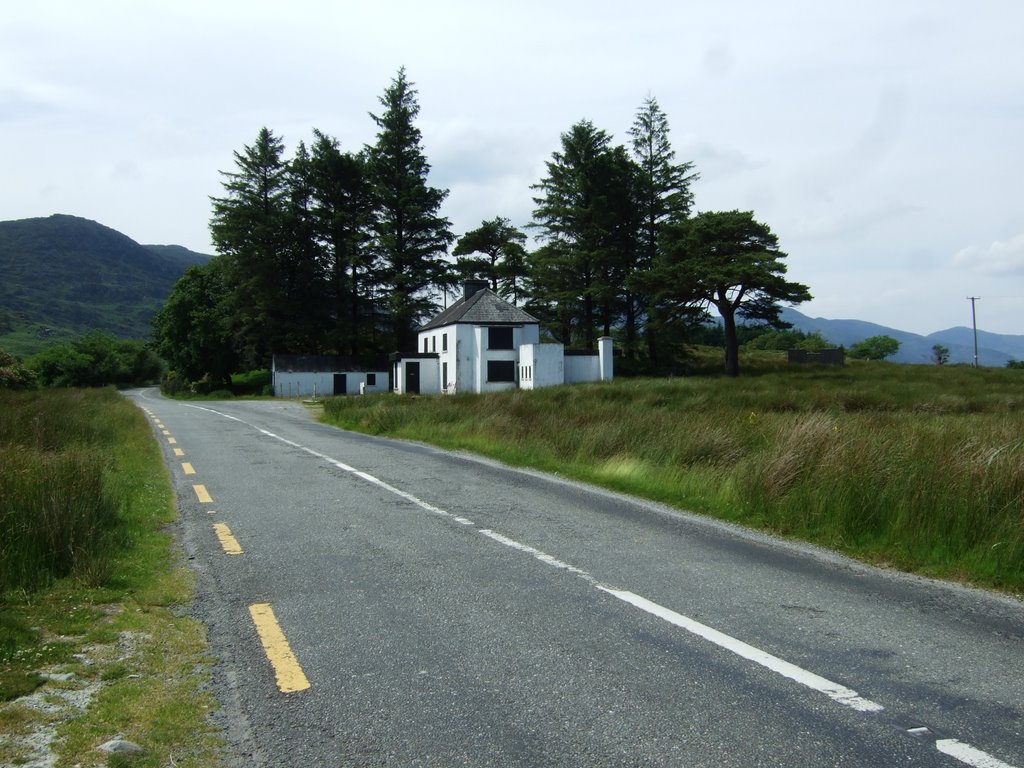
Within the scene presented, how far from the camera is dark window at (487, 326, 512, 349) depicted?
53000 mm

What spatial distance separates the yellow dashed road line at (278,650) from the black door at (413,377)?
51.1 m

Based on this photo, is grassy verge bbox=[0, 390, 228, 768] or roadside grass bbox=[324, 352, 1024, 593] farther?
roadside grass bbox=[324, 352, 1024, 593]

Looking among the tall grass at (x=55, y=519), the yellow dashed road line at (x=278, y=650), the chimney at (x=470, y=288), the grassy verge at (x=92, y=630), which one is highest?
the chimney at (x=470, y=288)

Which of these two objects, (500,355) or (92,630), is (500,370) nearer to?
(500,355)

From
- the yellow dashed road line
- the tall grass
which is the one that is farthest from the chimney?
the yellow dashed road line

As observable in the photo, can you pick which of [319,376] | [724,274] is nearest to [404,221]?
[319,376]

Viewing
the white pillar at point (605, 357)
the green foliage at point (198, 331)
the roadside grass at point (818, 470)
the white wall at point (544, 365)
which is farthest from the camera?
the green foliage at point (198, 331)

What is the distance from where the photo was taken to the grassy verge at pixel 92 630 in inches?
134

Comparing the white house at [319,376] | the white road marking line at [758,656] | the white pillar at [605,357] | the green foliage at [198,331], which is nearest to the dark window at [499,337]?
the white pillar at [605,357]

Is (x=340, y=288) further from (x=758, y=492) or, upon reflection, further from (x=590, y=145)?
(x=758, y=492)

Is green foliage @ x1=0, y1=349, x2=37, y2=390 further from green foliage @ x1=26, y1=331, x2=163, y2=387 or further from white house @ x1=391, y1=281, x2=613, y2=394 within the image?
green foliage @ x1=26, y1=331, x2=163, y2=387

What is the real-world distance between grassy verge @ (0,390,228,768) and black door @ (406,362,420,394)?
4706 centimetres

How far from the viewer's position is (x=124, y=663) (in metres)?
4.27

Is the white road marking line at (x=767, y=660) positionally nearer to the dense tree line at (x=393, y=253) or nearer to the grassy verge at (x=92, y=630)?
the grassy verge at (x=92, y=630)
